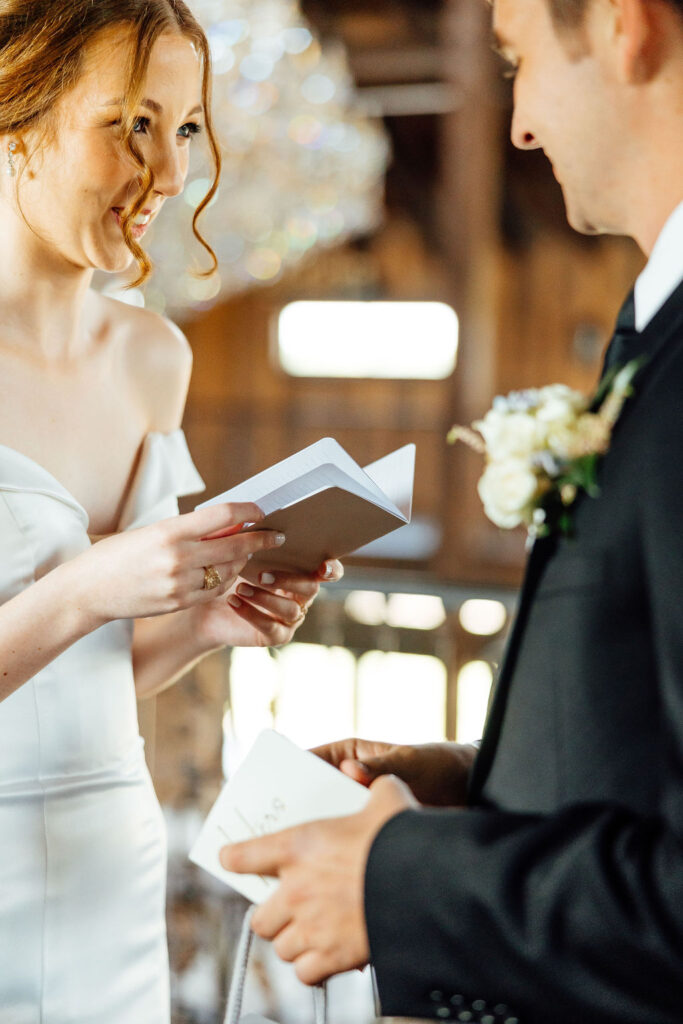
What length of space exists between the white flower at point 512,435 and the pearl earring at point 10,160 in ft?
2.90

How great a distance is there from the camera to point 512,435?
1080mm

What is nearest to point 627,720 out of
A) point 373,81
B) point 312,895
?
point 312,895

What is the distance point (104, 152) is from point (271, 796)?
0.96 metres

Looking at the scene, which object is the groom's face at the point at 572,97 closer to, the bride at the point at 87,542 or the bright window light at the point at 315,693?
the bride at the point at 87,542

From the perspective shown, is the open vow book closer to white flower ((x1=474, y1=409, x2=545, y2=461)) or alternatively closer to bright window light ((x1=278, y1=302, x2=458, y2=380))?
white flower ((x1=474, y1=409, x2=545, y2=461))

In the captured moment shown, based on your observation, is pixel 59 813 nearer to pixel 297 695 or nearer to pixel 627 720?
pixel 627 720

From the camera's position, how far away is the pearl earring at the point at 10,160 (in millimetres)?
1543

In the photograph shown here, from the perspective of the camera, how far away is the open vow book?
1.29 m

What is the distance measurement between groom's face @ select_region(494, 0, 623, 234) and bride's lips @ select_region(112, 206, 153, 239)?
65cm

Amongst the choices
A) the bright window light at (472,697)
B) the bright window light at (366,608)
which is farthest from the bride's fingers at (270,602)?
the bright window light at (366,608)

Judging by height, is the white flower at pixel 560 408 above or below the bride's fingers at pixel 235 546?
above

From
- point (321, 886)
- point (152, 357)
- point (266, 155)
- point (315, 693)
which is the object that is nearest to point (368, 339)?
point (315, 693)

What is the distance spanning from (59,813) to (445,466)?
21.9 feet

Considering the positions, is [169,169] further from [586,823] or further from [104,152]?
[586,823]
